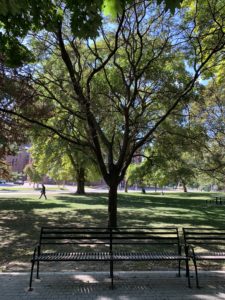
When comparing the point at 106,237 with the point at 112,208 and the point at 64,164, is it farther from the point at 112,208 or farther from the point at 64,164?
the point at 64,164

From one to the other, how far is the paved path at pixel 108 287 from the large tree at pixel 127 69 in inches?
229

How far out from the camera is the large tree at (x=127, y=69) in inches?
442

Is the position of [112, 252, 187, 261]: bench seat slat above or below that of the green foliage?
below

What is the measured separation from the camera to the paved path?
538 centimetres

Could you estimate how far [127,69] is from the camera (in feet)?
46.4

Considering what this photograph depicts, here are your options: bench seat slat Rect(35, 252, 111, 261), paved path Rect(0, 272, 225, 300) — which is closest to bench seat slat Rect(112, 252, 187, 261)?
bench seat slat Rect(35, 252, 111, 261)

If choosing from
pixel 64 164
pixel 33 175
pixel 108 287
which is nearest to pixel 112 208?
pixel 108 287

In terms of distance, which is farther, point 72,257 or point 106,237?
point 106,237

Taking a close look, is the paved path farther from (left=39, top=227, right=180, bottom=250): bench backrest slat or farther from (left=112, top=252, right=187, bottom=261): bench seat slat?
(left=39, top=227, right=180, bottom=250): bench backrest slat

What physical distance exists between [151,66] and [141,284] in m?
9.19

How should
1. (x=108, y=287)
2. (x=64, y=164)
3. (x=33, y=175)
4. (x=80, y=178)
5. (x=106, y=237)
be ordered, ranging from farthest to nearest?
(x=33, y=175)
(x=64, y=164)
(x=80, y=178)
(x=106, y=237)
(x=108, y=287)

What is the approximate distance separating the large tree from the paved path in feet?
19.1

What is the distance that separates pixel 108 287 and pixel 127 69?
10.2 meters

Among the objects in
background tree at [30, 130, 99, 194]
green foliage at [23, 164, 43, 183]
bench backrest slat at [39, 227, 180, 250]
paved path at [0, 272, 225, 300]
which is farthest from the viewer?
green foliage at [23, 164, 43, 183]
